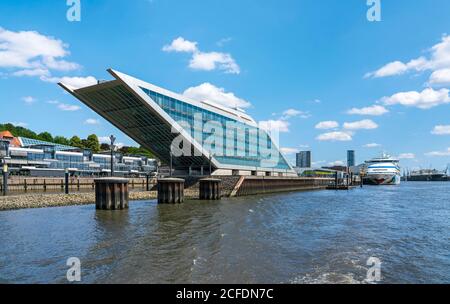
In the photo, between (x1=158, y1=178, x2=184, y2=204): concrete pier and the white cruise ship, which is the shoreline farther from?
the white cruise ship

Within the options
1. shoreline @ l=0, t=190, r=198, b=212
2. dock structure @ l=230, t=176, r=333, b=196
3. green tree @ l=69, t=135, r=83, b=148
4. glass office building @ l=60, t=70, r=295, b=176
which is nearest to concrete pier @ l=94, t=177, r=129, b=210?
shoreline @ l=0, t=190, r=198, b=212

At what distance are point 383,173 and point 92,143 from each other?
405 feet

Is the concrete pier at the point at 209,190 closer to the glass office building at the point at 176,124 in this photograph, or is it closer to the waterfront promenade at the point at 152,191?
the waterfront promenade at the point at 152,191

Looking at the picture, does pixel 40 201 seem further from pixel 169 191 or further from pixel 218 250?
pixel 218 250

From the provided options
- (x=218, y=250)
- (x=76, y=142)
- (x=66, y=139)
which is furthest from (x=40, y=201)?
(x=66, y=139)

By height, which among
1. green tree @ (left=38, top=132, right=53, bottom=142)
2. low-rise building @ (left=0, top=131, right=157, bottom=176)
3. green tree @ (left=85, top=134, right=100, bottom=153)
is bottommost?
low-rise building @ (left=0, top=131, right=157, bottom=176)

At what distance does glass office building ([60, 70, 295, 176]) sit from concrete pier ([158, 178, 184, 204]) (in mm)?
10716

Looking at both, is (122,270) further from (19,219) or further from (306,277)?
(19,219)

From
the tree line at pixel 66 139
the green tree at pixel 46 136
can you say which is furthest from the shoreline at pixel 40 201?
the green tree at pixel 46 136

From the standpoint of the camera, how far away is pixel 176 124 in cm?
5800

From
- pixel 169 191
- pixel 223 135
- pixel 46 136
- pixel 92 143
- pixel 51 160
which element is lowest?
pixel 169 191

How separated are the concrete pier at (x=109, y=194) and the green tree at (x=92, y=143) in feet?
335

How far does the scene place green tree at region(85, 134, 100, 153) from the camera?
130000 mm

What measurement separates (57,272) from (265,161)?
79083 millimetres
